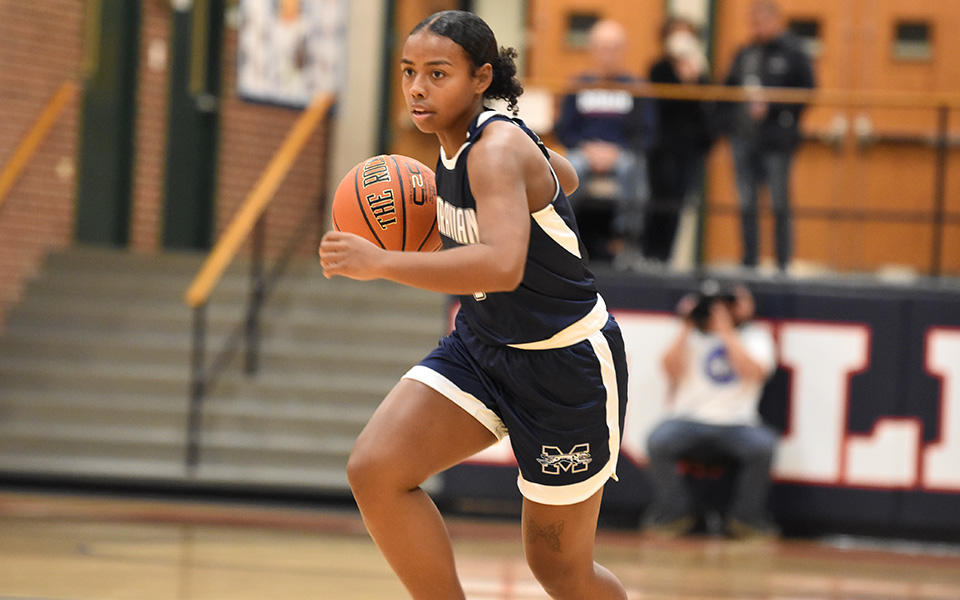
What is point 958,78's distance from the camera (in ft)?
35.0

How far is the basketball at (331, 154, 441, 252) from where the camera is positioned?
3.40 m

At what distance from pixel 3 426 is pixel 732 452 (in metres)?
4.55

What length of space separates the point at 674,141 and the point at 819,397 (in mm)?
1984

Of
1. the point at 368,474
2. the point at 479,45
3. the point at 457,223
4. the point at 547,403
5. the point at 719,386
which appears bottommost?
the point at 719,386

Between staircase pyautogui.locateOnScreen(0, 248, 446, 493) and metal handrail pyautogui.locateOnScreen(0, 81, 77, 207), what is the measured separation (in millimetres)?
812

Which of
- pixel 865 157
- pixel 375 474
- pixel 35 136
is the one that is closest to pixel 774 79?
pixel 865 157

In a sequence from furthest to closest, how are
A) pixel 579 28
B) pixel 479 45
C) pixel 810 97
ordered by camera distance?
1. pixel 579 28
2. pixel 810 97
3. pixel 479 45

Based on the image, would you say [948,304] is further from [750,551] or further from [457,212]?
[457,212]

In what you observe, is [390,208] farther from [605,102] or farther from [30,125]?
[30,125]

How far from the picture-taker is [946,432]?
24.8ft

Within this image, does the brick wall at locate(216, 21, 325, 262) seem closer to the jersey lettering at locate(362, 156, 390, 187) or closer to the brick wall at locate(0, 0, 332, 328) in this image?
the brick wall at locate(0, 0, 332, 328)

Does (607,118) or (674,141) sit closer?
(607,118)

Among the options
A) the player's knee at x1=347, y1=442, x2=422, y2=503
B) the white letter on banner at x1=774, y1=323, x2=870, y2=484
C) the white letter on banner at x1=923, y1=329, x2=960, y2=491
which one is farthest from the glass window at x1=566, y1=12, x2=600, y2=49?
the player's knee at x1=347, y1=442, x2=422, y2=503

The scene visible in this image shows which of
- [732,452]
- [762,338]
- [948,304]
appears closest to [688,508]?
[732,452]
